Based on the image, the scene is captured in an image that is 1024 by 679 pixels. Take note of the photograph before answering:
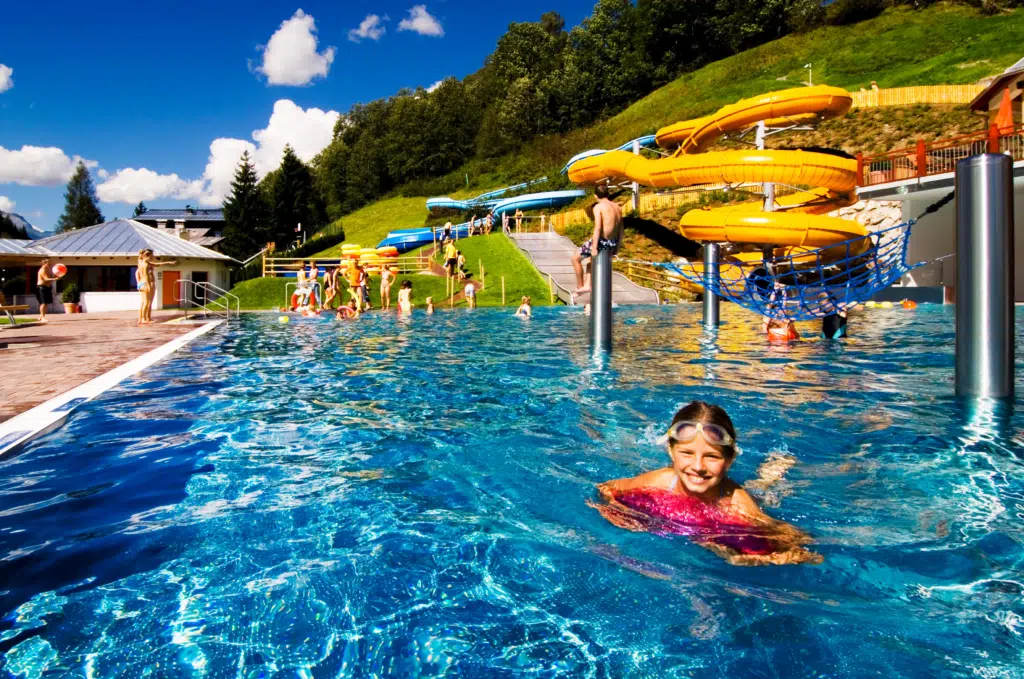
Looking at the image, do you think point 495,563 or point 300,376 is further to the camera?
point 300,376

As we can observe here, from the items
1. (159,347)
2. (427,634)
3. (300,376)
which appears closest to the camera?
(427,634)

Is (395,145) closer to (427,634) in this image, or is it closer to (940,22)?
(940,22)

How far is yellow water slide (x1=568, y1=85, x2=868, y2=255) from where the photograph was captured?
13547mm

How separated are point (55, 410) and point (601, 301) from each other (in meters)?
6.40

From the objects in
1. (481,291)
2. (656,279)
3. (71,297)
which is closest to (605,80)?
(656,279)

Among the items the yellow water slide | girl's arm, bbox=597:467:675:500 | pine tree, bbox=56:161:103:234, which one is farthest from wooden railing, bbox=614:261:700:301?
pine tree, bbox=56:161:103:234

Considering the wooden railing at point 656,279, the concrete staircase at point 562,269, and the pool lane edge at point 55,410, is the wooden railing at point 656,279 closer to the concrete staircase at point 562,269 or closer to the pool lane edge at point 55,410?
the concrete staircase at point 562,269

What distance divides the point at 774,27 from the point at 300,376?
65.8 meters

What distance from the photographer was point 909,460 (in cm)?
421

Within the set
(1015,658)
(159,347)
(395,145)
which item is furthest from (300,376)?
(395,145)

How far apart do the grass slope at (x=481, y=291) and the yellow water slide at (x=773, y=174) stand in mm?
6601

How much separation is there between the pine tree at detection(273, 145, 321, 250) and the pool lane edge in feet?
175

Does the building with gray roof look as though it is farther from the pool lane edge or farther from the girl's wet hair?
the girl's wet hair

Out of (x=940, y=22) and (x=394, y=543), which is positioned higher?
(x=940, y=22)
